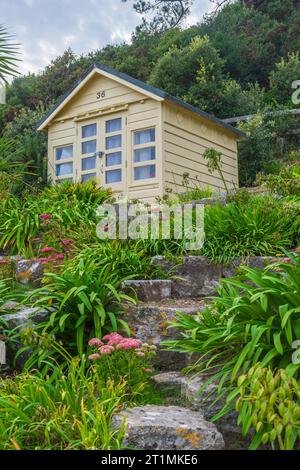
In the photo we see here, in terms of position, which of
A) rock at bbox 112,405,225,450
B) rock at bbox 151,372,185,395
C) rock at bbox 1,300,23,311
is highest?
rock at bbox 1,300,23,311

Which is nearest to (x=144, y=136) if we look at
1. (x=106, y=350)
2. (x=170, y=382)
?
(x=170, y=382)

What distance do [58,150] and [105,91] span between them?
1.73 metres

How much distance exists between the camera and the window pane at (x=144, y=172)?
1041cm

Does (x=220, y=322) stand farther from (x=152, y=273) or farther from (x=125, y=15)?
(x=125, y=15)

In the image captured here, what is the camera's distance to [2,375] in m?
4.34

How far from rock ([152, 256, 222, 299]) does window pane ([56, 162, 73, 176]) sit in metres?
6.67

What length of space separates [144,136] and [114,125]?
844 mm

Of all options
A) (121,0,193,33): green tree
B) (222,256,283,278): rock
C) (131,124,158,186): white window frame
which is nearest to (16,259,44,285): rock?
(222,256,283,278): rock

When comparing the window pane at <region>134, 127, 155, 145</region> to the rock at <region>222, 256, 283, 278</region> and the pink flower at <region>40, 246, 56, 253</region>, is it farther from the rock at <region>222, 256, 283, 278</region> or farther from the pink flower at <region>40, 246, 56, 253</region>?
the rock at <region>222, 256, 283, 278</region>

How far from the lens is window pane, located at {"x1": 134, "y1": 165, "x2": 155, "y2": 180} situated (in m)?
10.4

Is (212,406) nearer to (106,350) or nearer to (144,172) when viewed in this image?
(106,350)

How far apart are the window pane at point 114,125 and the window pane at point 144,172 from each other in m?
1.02

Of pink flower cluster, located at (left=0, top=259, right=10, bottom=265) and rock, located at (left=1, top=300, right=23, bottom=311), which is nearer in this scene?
rock, located at (left=1, top=300, right=23, bottom=311)

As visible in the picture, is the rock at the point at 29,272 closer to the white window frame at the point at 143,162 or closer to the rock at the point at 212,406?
the rock at the point at 212,406
